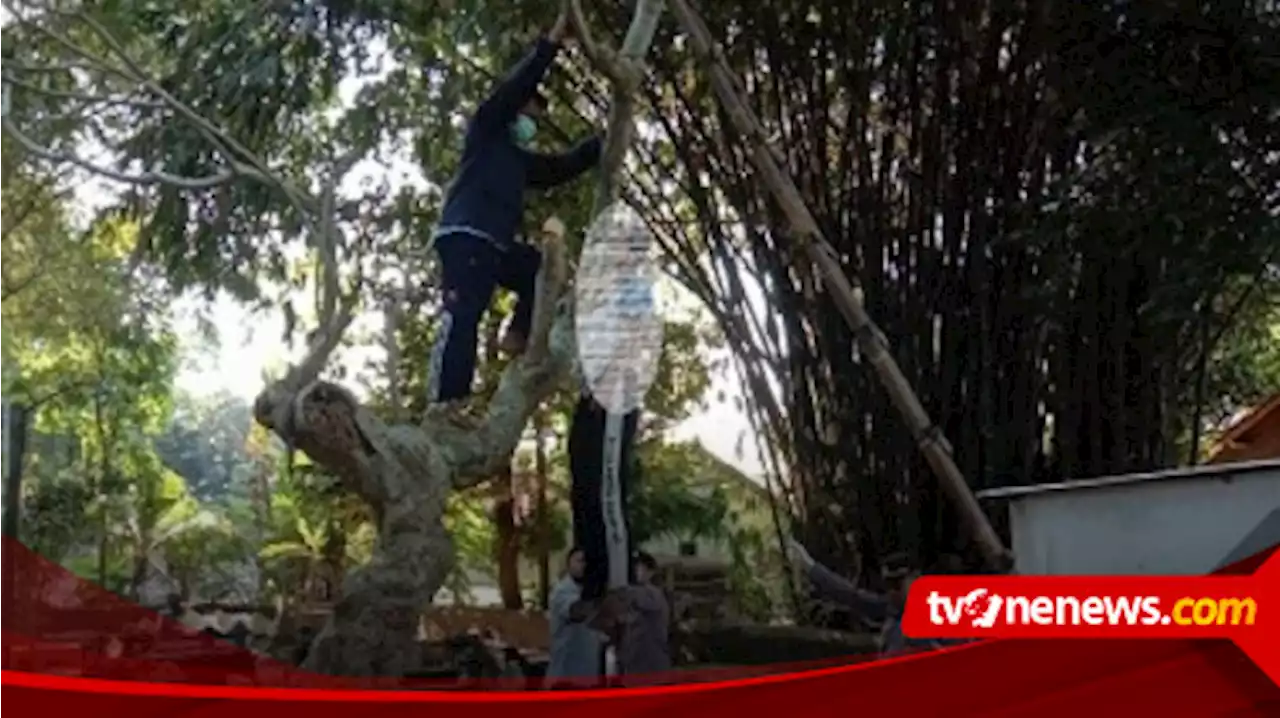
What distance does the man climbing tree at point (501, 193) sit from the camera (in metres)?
2.09

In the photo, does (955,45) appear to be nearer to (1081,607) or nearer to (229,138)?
(1081,607)

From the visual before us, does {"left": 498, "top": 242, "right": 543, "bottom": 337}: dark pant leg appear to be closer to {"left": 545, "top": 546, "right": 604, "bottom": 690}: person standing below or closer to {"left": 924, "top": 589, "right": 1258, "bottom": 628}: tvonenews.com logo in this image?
{"left": 545, "top": 546, "right": 604, "bottom": 690}: person standing below

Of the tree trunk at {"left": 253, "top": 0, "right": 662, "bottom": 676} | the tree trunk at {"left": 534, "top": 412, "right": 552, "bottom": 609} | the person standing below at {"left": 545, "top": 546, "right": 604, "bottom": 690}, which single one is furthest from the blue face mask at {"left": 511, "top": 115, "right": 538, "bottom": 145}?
the person standing below at {"left": 545, "top": 546, "right": 604, "bottom": 690}

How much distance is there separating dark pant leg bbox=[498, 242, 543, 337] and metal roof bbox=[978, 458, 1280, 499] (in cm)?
67

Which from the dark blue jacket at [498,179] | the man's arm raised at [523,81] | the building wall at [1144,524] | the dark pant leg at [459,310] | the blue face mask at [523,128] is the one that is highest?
the man's arm raised at [523,81]

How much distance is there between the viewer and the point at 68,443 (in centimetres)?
205

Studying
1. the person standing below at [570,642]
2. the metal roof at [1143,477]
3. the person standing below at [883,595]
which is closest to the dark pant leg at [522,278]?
the person standing below at [570,642]

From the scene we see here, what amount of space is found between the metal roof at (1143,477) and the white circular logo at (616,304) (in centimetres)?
51

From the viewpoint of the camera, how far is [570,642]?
2.02 meters

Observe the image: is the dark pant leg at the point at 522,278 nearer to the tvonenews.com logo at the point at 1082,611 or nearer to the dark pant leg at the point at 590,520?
the dark pant leg at the point at 590,520

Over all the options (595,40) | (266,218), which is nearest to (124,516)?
(266,218)

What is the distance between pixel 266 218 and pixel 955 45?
1.01 metres

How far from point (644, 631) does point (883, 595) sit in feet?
1.08

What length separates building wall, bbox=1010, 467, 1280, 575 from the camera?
1911mm
